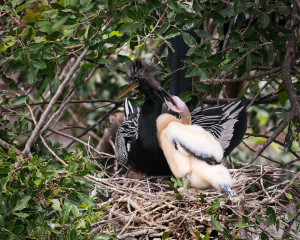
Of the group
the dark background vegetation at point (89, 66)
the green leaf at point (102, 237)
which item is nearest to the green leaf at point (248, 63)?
the dark background vegetation at point (89, 66)

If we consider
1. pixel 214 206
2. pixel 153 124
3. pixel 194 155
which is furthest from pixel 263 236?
pixel 153 124

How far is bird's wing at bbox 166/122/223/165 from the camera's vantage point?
277 cm

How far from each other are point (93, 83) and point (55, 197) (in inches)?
98.3

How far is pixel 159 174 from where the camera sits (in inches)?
124

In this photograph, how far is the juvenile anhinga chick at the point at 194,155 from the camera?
2733mm

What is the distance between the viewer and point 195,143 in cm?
279

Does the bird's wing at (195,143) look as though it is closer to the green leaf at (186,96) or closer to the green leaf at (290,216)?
the green leaf at (186,96)

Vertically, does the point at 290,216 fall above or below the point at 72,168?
below

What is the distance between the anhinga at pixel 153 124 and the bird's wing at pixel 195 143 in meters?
0.16

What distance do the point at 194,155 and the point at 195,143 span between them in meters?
0.06

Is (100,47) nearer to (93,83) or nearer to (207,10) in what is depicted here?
(207,10)

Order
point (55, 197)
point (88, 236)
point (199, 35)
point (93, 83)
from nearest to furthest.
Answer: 1. point (88, 236)
2. point (55, 197)
3. point (199, 35)
4. point (93, 83)

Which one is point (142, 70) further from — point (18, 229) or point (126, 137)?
point (18, 229)

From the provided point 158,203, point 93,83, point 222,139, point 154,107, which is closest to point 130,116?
point 154,107
